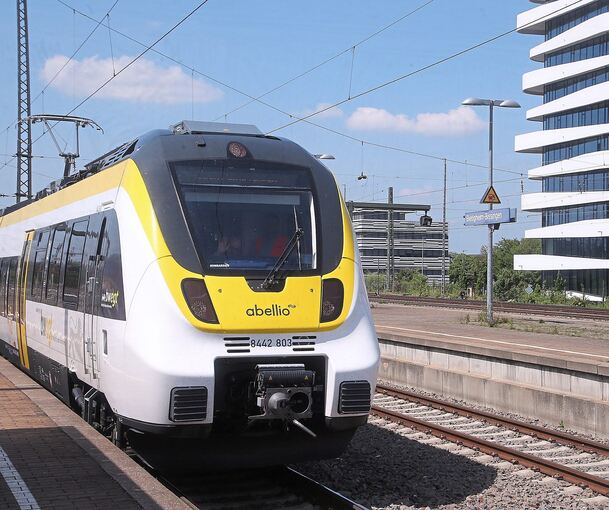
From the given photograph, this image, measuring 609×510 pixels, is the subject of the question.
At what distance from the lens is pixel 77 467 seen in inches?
296

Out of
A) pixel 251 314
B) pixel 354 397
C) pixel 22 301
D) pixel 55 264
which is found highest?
pixel 55 264

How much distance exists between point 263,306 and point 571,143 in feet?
209

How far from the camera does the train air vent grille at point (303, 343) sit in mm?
7527

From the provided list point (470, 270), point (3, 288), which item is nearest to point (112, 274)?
point (3, 288)

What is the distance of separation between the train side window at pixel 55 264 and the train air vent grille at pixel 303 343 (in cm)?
439

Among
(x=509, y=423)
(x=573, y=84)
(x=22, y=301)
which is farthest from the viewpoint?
(x=573, y=84)

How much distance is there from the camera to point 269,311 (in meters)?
7.47

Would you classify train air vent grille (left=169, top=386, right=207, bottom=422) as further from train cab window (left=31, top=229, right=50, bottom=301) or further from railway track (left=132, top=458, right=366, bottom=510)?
train cab window (left=31, top=229, right=50, bottom=301)

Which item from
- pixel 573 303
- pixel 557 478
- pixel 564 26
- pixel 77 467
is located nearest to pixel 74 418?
pixel 77 467

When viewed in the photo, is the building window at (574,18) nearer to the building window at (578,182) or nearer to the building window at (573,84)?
the building window at (573,84)

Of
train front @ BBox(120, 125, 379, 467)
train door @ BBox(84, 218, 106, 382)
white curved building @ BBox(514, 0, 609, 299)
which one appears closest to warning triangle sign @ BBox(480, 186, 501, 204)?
train front @ BBox(120, 125, 379, 467)

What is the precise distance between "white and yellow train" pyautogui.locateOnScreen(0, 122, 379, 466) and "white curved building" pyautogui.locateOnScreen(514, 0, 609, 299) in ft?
190

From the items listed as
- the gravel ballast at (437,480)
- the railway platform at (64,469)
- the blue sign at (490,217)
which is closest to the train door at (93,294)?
the railway platform at (64,469)

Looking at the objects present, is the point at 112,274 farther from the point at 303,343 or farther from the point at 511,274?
the point at 511,274
